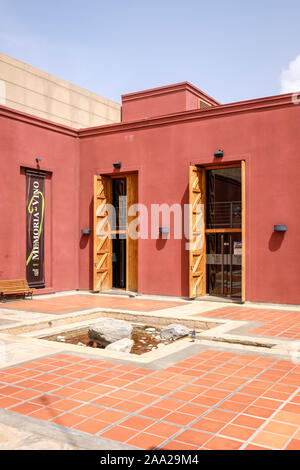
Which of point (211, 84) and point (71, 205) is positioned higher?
point (211, 84)

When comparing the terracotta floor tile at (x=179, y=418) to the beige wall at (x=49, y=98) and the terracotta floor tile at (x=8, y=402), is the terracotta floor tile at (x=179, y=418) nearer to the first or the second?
the terracotta floor tile at (x=8, y=402)

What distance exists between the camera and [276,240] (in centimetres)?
1031

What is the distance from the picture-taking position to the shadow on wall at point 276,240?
1025 cm

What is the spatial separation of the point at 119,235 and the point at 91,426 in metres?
9.97

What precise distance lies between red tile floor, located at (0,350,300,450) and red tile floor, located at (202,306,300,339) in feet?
5.18

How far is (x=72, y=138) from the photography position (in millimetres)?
13305

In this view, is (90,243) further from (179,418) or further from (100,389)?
(179,418)

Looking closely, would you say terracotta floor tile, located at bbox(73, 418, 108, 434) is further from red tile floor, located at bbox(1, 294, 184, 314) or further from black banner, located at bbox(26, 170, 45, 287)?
black banner, located at bbox(26, 170, 45, 287)

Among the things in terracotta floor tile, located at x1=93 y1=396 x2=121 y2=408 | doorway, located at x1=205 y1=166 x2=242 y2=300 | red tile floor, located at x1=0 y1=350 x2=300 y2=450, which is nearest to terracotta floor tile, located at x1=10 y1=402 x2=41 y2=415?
red tile floor, located at x1=0 y1=350 x2=300 y2=450

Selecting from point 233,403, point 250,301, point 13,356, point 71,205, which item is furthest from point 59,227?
point 233,403

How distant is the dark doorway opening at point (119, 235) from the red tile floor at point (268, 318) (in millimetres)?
4508

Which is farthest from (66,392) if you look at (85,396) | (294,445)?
(294,445)

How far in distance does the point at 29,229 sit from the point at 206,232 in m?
4.83
